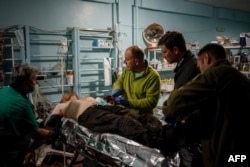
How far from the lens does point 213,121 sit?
1.26m

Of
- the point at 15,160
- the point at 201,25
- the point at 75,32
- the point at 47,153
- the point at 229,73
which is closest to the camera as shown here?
the point at 229,73

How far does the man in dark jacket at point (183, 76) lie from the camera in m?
1.36

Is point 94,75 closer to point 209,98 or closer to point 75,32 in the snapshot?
point 75,32

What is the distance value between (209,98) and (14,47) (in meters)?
3.03

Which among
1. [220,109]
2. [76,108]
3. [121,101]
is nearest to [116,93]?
[121,101]

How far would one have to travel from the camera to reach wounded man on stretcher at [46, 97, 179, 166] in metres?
1.51

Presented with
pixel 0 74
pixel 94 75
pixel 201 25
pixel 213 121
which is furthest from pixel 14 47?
pixel 201 25

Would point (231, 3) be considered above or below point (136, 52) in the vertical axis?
above

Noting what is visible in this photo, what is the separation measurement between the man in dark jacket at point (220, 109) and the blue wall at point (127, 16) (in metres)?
3.00

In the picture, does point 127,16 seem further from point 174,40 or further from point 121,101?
point 174,40

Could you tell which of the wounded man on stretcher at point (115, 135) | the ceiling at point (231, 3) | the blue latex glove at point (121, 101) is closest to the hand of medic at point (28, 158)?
the wounded man on stretcher at point (115, 135)

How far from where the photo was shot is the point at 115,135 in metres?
1.69

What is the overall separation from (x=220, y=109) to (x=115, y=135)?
0.74 metres

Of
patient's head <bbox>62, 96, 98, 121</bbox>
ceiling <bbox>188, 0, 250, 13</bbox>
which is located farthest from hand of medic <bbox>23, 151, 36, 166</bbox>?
ceiling <bbox>188, 0, 250, 13</bbox>
